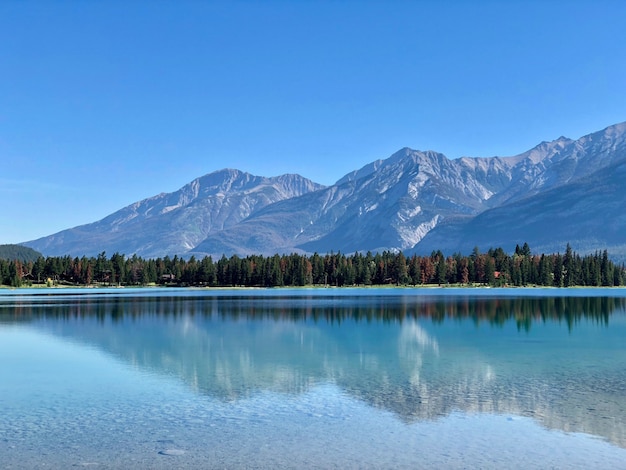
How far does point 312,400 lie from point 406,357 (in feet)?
61.1

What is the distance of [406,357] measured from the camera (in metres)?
51.8

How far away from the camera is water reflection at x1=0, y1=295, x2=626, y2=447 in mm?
33938

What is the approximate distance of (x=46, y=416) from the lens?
3103 cm

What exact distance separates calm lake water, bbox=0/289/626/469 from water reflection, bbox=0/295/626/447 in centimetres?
17

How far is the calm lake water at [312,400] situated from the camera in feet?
81.1

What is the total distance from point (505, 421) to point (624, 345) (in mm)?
36862

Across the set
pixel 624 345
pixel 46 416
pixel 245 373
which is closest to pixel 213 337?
pixel 245 373

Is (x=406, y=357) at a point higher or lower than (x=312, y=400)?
higher

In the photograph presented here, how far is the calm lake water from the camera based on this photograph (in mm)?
24719

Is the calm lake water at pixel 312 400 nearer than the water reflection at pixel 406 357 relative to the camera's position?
Yes

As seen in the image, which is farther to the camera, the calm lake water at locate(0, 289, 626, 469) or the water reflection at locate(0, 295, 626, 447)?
the water reflection at locate(0, 295, 626, 447)

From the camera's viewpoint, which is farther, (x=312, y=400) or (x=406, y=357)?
(x=406, y=357)

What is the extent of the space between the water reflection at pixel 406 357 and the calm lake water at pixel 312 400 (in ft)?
0.55

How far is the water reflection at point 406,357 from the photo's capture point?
3394cm
